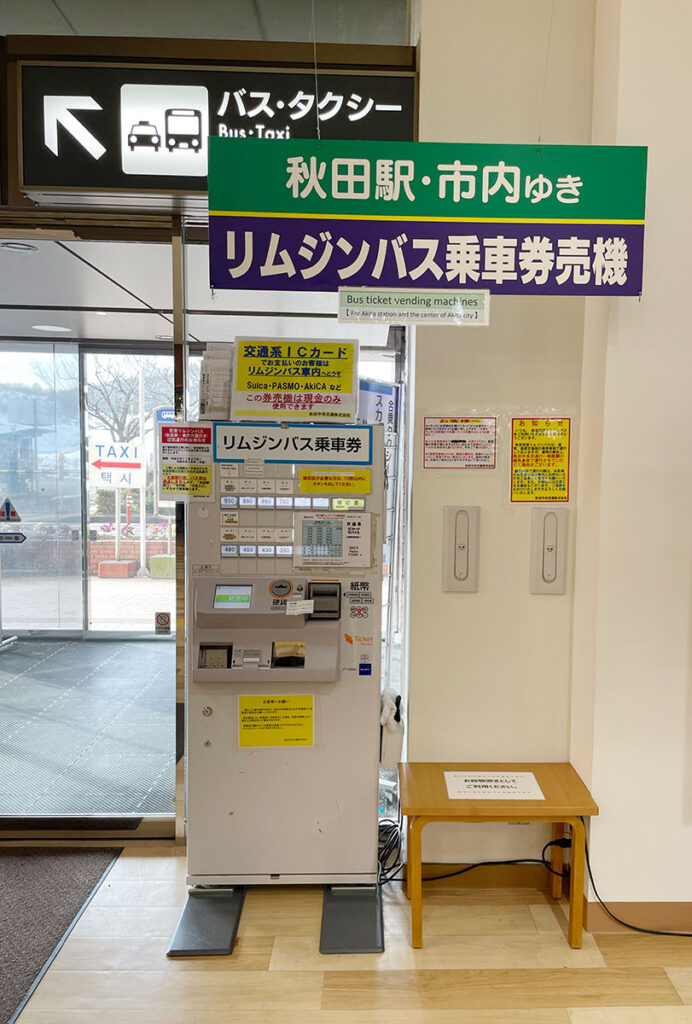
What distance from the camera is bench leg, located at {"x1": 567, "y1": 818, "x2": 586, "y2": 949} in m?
2.17

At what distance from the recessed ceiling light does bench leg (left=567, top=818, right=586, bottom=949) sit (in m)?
3.47

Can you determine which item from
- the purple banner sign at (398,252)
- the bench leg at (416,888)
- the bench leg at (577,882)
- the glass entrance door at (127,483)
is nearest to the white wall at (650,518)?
the bench leg at (577,882)

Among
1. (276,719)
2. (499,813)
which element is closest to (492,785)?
(499,813)

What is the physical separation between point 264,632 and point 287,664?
0.15 m

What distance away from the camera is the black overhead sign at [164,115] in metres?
2.31

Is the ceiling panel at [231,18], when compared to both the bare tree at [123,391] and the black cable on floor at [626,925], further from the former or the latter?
the black cable on floor at [626,925]

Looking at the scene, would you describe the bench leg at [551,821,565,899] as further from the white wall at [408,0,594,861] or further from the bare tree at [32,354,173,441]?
the bare tree at [32,354,173,441]

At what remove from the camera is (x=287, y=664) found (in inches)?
90.7

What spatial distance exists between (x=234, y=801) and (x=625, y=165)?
262cm

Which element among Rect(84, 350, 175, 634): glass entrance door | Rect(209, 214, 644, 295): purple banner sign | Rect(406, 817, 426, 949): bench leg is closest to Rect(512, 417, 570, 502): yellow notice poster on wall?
Rect(209, 214, 644, 295): purple banner sign

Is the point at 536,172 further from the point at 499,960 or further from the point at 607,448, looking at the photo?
the point at 499,960

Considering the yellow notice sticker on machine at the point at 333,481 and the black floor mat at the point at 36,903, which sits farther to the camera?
the yellow notice sticker on machine at the point at 333,481

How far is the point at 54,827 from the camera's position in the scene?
284cm

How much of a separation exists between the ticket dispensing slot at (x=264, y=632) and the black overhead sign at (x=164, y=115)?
1641mm
